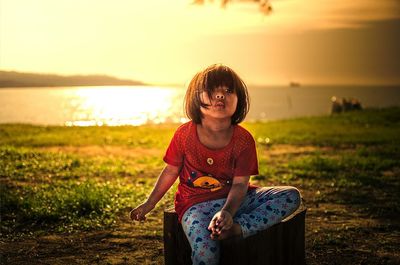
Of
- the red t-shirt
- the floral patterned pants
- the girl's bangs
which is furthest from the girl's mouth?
the floral patterned pants

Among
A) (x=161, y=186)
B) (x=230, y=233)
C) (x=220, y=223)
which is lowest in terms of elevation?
(x=230, y=233)

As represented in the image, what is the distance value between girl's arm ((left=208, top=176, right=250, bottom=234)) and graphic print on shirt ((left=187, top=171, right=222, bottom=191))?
12cm

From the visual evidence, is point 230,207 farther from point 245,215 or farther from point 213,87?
point 213,87

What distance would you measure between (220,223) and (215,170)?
19.4 inches

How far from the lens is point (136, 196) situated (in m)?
7.43

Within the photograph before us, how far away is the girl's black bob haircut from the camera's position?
3592 mm

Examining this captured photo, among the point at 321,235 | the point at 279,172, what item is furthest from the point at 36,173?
the point at 321,235

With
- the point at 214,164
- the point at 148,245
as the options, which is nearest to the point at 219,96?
the point at 214,164

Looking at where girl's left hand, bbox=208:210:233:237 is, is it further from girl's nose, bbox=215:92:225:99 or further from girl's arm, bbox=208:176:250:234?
girl's nose, bbox=215:92:225:99

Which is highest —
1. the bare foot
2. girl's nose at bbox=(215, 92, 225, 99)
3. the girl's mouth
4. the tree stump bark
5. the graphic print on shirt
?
girl's nose at bbox=(215, 92, 225, 99)

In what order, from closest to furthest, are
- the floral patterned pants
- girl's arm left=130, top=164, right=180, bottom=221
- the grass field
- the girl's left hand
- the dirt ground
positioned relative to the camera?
the girl's left hand, the floral patterned pants, girl's arm left=130, top=164, right=180, bottom=221, the dirt ground, the grass field

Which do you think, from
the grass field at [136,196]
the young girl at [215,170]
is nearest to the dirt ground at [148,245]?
the grass field at [136,196]

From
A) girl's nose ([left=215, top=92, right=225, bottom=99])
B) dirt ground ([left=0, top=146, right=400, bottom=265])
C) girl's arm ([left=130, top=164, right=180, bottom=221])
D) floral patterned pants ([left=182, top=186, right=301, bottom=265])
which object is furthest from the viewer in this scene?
dirt ground ([left=0, top=146, right=400, bottom=265])

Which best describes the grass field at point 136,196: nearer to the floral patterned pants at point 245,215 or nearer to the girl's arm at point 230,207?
the floral patterned pants at point 245,215
